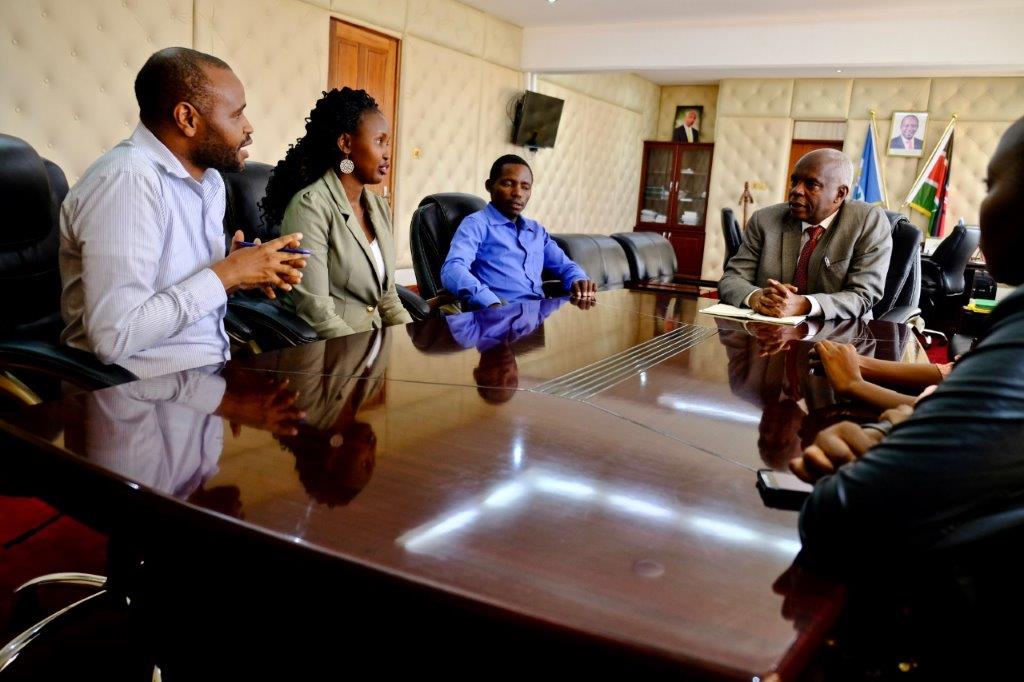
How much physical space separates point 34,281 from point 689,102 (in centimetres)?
1019

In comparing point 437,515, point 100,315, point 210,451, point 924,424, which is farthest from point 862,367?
point 100,315

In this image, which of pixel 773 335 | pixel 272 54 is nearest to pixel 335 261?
pixel 773 335

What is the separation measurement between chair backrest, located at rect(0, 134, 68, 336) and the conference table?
31.7 inches

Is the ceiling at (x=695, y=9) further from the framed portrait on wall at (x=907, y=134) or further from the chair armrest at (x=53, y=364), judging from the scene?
the chair armrest at (x=53, y=364)

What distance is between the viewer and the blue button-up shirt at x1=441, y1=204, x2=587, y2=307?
3.01 meters

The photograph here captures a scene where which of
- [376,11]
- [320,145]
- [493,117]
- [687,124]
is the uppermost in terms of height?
[376,11]

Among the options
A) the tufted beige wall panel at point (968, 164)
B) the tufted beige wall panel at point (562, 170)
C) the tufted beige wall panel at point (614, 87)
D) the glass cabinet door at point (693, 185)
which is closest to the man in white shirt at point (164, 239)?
the tufted beige wall panel at point (562, 170)

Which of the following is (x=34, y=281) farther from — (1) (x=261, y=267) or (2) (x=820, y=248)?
(2) (x=820, y=248)

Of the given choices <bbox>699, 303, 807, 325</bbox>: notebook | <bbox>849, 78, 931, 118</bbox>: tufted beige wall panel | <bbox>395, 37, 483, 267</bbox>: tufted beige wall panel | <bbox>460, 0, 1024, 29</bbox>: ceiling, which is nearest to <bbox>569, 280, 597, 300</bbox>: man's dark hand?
<bbox>699, 303, 807, 325</bbox>: notebook

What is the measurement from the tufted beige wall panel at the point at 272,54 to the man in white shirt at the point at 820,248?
3.54m

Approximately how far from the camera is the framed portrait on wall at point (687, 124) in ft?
35.0

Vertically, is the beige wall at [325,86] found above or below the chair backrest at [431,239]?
above

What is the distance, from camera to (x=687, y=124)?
35.3 feet

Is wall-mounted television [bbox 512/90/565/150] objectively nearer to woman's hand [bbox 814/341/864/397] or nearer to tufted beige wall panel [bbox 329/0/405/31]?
tufted beige wall panel [bbox 329/0/405/31]
